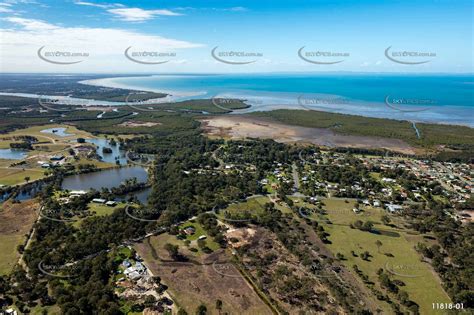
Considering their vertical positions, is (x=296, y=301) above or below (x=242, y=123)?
below

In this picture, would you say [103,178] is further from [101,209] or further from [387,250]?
[387,250]

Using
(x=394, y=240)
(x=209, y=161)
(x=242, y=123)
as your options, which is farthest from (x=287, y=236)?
(x=242, y=123)

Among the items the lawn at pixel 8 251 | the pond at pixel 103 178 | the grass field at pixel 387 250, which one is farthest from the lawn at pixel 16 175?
the grass field at pixel 387 250

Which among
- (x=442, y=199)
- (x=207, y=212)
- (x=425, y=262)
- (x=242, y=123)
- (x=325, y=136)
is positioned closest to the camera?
(x=425, y=262)

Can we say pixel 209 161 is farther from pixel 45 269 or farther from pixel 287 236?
pixel 45 269

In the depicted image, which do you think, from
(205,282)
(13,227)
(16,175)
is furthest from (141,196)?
(16,175)

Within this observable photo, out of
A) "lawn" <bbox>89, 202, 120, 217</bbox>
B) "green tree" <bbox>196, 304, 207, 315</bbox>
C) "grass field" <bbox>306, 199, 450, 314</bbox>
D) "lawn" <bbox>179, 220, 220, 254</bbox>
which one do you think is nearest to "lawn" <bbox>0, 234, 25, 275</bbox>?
"lawn" <bbox>89, 202, 120, 217</bbox>

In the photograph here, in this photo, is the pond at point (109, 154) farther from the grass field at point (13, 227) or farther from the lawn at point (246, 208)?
the lawn at point (246, 208)
